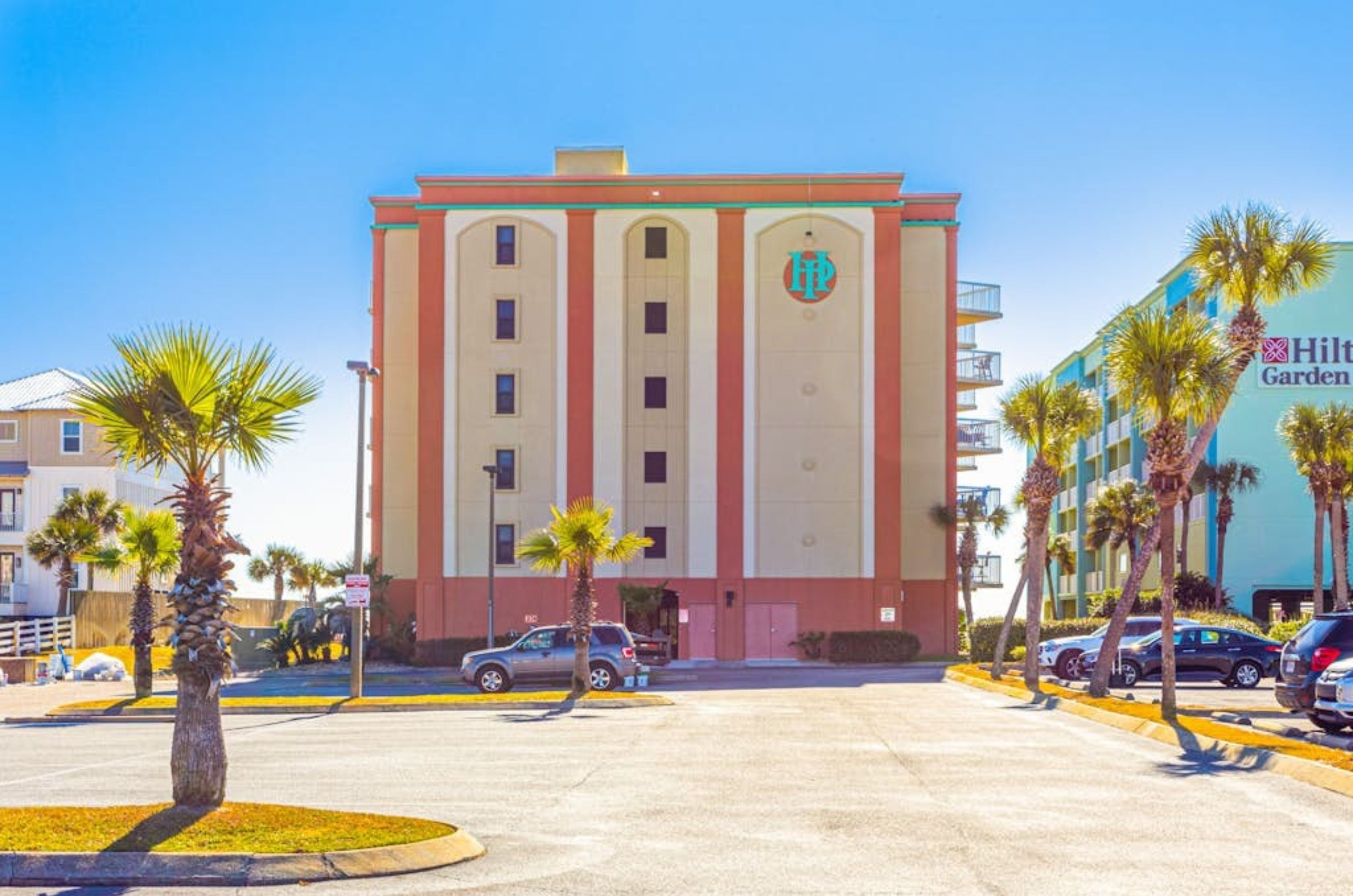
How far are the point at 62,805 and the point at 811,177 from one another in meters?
47.7

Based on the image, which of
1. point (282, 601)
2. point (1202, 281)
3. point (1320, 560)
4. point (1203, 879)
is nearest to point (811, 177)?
point (1320, 560)

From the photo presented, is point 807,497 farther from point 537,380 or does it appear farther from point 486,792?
point 486,792

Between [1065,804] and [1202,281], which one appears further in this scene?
[1202,281]

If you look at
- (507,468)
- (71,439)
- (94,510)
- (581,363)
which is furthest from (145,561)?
(71,439)

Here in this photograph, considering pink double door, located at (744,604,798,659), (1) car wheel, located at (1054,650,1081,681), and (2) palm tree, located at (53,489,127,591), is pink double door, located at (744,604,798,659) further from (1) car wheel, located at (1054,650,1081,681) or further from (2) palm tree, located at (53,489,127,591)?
(2) palm tree, located at (53,489,127,591)

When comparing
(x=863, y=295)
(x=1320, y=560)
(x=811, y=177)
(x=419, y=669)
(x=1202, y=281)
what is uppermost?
(x=811, y=177)

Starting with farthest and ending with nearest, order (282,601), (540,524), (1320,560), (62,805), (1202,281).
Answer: (282,601) < (540,524) < (1320,560) < (1202,281) < (62,805)

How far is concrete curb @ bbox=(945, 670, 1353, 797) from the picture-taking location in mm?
15219

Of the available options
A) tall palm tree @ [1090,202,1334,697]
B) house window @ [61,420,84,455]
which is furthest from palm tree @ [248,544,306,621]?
tall palm tree @ [1090,202,1334,697]

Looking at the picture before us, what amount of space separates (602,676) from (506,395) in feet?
80.9

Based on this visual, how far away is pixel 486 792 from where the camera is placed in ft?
49.8

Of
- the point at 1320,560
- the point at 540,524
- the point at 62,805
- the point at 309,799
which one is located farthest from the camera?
the point at 540,524

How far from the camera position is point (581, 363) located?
5750 cm

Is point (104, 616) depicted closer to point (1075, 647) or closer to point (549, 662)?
point (549, 662)
